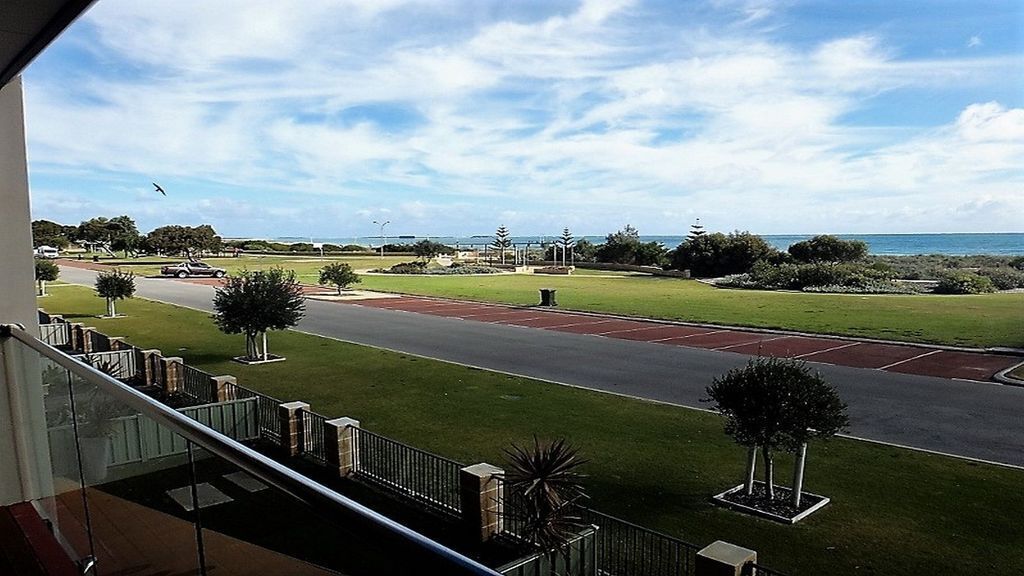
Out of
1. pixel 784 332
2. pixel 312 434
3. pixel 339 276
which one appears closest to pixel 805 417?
pixel 312 434

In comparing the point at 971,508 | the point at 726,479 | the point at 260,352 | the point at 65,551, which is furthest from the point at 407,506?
the point at 260,352

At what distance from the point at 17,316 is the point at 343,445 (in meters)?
4.39

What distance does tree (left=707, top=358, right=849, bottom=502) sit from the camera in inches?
282

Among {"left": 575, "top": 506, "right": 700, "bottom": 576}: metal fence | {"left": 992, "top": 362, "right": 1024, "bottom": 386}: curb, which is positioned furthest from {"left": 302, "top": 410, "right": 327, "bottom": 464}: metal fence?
{"left": 992, "top": 362, "right": 1024, "bottom": 386}: curb

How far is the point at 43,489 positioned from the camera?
3.99 meters

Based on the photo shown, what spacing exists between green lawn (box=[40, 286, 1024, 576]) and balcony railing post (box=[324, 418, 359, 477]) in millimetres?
1190

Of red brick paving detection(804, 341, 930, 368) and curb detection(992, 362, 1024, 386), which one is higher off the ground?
red brick paving detection(804, 341, 930, 368)

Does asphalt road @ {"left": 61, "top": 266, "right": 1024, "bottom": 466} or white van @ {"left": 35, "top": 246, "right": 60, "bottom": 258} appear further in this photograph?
white van @ {"left": 35, "top": 246, "right": 60, "bottom": 258}

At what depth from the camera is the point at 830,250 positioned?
44.6 m

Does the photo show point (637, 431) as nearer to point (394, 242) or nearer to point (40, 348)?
point (40, 348)

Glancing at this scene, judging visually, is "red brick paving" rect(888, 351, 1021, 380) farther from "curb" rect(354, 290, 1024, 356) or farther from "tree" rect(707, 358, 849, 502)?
"tree" rect(707, 358, 849, 502)

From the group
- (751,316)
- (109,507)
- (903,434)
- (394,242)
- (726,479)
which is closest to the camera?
(109,507)

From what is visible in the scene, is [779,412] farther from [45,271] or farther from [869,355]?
[45,271]

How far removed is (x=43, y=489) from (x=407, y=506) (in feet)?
13.0
